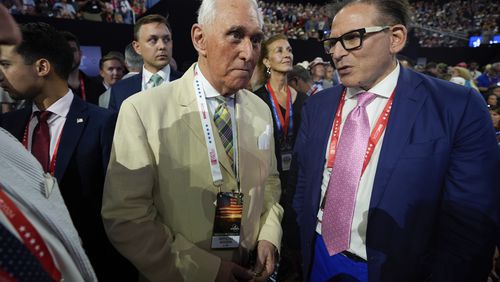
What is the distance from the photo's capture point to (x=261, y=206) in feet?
5.36

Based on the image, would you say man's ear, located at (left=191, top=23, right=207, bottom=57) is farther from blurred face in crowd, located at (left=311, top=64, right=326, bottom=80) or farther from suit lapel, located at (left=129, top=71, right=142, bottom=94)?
blurred face in crowd, located at (left=311, top=64, right=326, bottom=80)

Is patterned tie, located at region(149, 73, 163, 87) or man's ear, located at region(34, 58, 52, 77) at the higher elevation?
man's ear, located at region(34, 58, 52, 77)

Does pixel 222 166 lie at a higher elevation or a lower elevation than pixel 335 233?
higher

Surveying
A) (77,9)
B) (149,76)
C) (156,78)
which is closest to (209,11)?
(156,78)

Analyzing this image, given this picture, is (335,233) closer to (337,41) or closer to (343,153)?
(343,153)

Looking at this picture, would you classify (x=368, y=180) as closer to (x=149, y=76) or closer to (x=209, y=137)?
(x=209, y=137)

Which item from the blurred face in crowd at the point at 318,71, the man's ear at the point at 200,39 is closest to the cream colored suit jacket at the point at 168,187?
the man's ear at the point at 200,39

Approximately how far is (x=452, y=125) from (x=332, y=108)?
0.58 metres

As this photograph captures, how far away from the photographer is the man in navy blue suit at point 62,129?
1.62 m

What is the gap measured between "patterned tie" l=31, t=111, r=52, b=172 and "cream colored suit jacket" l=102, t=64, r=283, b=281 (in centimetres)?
52

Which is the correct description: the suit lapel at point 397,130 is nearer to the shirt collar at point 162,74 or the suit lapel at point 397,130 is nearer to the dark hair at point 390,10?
the dark hair at point 390,10

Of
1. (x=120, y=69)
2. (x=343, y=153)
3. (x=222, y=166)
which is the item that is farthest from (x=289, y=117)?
(x=120, y=69)

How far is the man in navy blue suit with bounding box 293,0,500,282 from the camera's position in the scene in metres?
1.43

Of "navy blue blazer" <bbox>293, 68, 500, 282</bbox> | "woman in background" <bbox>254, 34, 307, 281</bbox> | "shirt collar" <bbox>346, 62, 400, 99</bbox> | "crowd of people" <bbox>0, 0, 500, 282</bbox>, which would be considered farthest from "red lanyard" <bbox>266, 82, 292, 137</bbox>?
"navy blue blazer" <bbox>293, 68, 500, 282</bbox>
